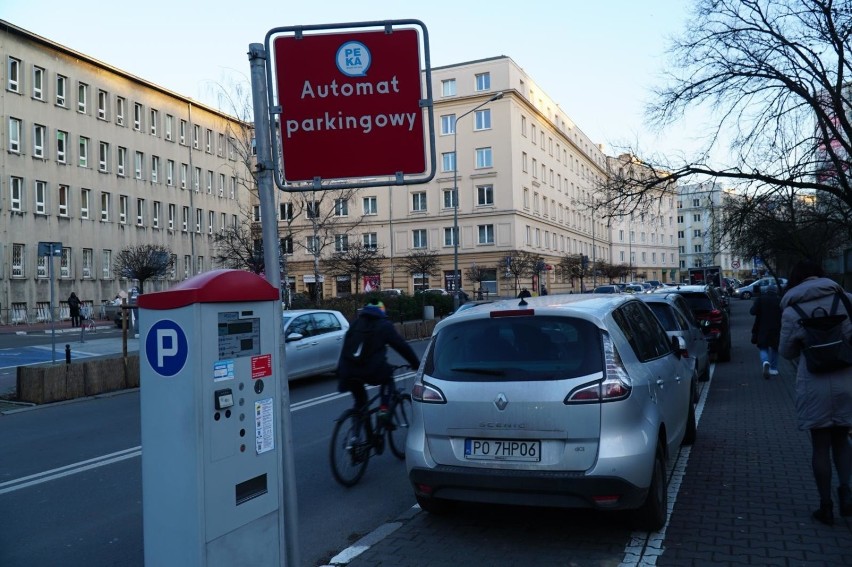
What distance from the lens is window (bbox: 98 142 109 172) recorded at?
162 feet

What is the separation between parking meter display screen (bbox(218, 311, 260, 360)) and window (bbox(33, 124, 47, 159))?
4673 cm

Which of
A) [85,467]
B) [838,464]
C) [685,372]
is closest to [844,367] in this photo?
[838,464]

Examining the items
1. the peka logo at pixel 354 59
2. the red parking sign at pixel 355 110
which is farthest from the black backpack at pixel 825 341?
the peka logo at pixel 354 59

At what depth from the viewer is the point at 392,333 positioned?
758 cm

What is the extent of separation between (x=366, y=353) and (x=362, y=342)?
0.12 m

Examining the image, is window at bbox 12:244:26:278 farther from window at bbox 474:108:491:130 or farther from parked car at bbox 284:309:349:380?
window at bbox 474:108:491:130

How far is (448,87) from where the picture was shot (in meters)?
63.9

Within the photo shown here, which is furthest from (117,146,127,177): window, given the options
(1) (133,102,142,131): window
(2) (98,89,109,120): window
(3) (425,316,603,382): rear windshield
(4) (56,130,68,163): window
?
(3) (425,316,603,382): rear windshield

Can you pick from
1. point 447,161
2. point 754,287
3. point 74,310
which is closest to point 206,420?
point 74,310

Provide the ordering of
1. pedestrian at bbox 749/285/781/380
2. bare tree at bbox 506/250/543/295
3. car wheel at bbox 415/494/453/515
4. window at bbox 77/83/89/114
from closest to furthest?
car wheel at bbox 415/494/453/515 < pedestrian at bbox 749/285/781/380 < window at bbox 77/83/89/114 < bare tree at bbox 506/250/543/295

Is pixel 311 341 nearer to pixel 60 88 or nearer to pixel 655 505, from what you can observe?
pixel 655 505

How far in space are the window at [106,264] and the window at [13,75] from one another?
11538 millimetres

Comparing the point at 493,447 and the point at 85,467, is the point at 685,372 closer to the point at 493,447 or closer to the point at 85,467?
the point at 493,447

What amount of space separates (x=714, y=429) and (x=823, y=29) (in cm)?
1129
